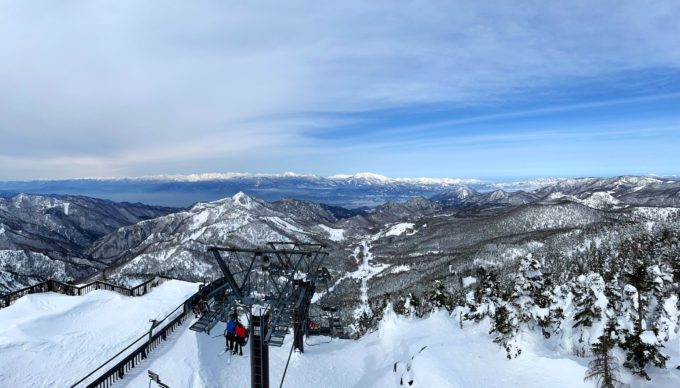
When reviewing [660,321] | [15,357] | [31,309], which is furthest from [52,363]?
[660,321]

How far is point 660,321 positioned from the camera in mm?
32531

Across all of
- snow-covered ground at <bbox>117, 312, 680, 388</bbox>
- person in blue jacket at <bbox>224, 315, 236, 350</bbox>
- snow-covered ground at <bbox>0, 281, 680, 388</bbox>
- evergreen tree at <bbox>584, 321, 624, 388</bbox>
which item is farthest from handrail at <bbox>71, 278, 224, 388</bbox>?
evergreen tree at <bbox>584, 321, 624, 388</bbox>

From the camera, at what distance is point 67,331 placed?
2692 centimetres

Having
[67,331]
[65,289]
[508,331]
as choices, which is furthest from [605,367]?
[65,289]

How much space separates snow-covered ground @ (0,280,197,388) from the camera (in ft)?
71.0

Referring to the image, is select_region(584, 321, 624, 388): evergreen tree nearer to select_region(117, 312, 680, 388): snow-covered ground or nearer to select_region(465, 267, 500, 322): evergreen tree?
select_region(117, 312, 680, 388): snow-covered ground

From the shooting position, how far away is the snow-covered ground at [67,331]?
21641 millimetres

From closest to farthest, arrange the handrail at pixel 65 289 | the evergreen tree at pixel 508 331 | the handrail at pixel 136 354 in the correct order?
the handrail at pixel 136 354 < the evergreen tree at pixel 508 331 < the handrail at pixel 65 289

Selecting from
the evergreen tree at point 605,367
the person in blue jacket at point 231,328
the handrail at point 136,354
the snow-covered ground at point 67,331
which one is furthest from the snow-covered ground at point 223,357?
the person in blue jacket at point 231,328

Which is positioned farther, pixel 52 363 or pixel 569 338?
pixel 569 338

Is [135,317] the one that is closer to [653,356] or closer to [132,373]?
[132,373]

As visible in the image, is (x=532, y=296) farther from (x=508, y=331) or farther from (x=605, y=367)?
(x=605, y=367)

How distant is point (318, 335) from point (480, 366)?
15.4m

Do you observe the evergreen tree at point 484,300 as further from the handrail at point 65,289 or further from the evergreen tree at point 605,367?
the handrail at point 65,289
